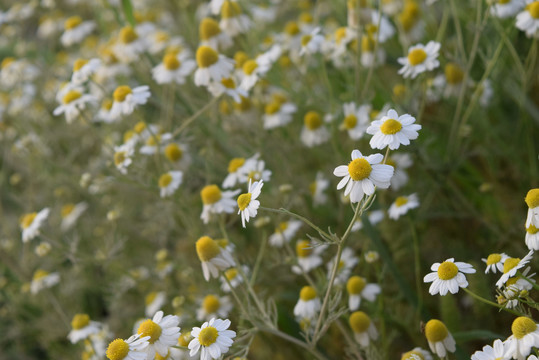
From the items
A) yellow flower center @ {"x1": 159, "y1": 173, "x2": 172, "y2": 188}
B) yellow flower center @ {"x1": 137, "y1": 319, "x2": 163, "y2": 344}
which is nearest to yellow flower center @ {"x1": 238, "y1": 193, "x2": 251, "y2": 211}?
yellow flower center @ {"x1": 137, "y1": 319, "x2": 163, "y2": 344}

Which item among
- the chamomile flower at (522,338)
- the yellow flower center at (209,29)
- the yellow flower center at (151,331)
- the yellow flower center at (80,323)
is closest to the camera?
the chamomile flower at (522,338)

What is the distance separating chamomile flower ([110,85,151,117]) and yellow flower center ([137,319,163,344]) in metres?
0.86

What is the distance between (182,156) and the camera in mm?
2279

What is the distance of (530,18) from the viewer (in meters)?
1.80

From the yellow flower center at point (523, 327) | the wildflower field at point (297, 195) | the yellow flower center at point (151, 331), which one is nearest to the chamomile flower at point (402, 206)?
the wildflower field at point (297, 195)

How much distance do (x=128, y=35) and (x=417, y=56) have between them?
1.18 m

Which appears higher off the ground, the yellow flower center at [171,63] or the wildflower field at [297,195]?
Result: the yellow flower center at [171,63]

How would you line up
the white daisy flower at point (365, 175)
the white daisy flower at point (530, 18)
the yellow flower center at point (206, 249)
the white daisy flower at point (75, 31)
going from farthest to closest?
the white daisy flower at point (75, 31) < the white daisy flower at point (530, 18) < the yellow flower center at point (206, 249) < the white daisy flower at point (365, 175)

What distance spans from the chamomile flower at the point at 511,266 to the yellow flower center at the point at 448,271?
3.7 inches

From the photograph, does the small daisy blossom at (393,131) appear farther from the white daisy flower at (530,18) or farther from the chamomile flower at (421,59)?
the white daisy flower at (530,18)

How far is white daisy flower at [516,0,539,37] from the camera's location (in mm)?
1785

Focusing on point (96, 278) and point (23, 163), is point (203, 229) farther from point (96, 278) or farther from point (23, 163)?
point (23, 163)

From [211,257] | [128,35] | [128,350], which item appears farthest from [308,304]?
[128,35]

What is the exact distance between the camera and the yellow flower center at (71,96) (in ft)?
7.20
